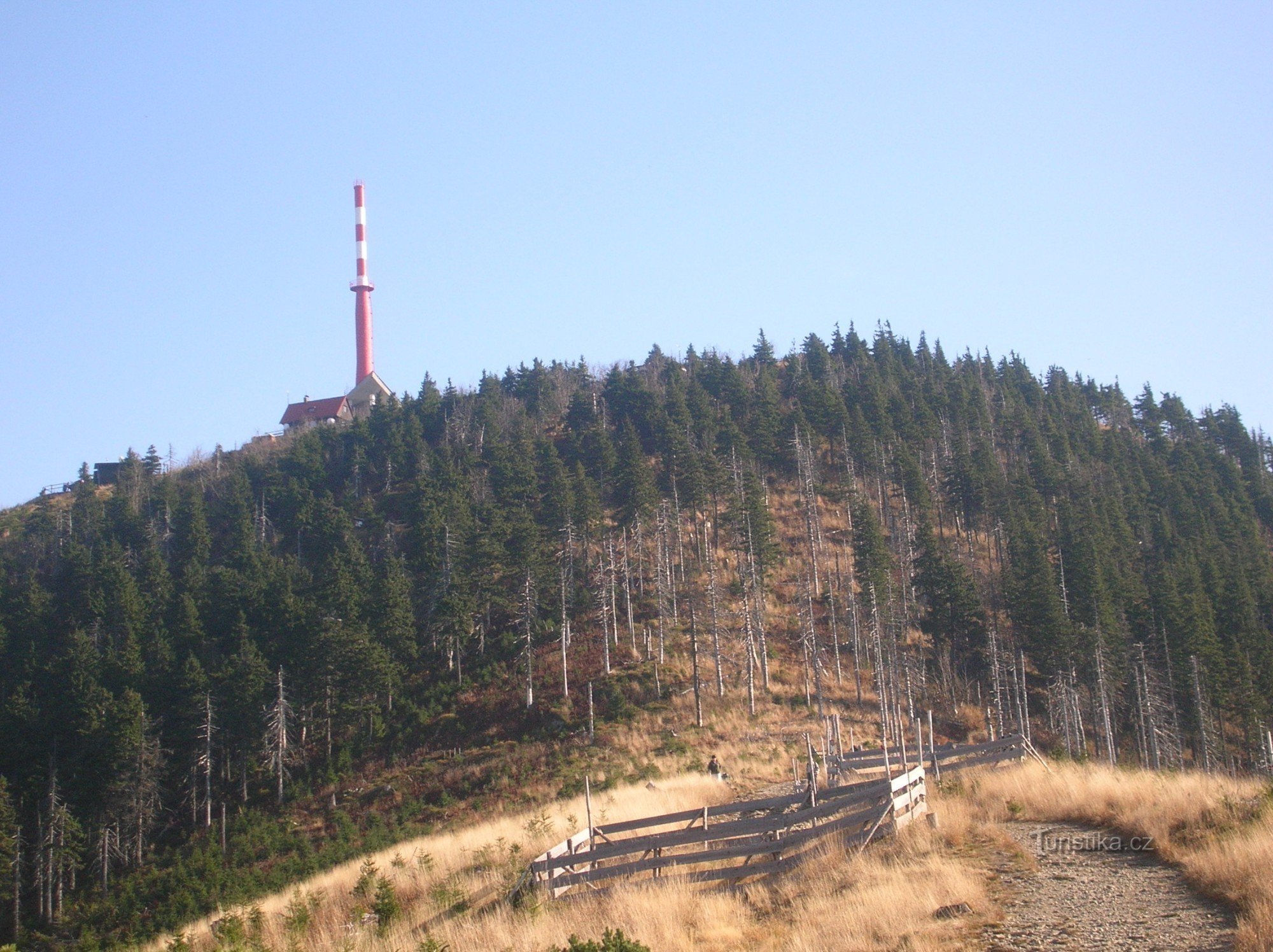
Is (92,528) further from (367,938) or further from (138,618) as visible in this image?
(367,938)

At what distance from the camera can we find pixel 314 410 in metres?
122

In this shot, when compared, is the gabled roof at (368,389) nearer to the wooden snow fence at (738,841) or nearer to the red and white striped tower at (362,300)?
the red and white striped tower at (362,300)

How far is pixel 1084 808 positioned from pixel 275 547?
7274 centimetres

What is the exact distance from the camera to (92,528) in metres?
83.0

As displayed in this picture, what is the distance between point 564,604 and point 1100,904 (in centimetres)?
4817

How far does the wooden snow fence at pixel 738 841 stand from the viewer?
1484 cm

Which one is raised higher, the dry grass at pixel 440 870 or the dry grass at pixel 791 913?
the dry grass at pixel 791 913

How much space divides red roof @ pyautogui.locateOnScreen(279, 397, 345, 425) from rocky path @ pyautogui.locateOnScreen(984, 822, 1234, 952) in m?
110

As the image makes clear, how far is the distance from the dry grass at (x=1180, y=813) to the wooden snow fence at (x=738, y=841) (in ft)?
4.85

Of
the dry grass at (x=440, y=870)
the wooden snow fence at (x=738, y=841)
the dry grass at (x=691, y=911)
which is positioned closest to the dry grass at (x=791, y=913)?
the dry grass at (x=691, y=911)

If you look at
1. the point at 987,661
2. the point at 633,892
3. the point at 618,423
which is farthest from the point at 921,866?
the point at 618,423

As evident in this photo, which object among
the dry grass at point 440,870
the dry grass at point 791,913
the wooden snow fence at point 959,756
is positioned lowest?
the dry grass at point 440,870

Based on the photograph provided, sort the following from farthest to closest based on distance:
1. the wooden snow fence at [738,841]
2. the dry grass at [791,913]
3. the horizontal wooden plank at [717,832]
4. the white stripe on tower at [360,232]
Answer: the white stripe on tower at [360,232] → the horizontal wooden plank at [717,832] → the wooden snow fence at [738,841] → the dry grass at [791,913]

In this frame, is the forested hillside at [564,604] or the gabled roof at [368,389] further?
the gabled roof at [368,389]
